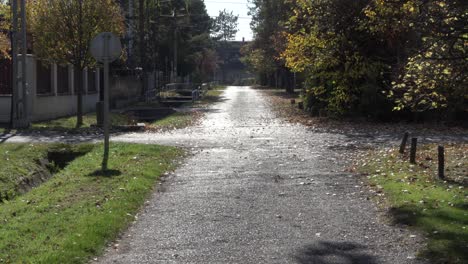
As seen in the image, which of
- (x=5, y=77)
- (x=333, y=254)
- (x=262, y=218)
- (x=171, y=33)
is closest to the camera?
(x=333, y=254)

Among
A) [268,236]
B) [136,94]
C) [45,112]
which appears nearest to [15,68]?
[45,112]

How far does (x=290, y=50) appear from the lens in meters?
22.8

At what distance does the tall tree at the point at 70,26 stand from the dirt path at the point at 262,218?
1019cm

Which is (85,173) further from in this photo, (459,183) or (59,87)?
(59,87)

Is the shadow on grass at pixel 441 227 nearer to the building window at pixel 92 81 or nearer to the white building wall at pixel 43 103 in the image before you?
the white building wall at pixel 43 103

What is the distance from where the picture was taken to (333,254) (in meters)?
7.05

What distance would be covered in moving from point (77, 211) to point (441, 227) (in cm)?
453

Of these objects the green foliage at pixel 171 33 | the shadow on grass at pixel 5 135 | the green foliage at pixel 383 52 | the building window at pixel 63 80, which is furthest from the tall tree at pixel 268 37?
the shadow on grass at pixel 5 135

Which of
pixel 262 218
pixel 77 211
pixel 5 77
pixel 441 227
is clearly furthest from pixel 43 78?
pixel 441 227

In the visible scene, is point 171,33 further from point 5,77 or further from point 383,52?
point 383,52

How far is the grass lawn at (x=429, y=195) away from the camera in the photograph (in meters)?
7.30

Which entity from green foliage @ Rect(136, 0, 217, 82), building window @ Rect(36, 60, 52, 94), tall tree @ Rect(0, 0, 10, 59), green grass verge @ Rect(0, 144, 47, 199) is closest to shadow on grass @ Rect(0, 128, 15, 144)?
green grass verge @ Rect(0, 144, 47, 199)

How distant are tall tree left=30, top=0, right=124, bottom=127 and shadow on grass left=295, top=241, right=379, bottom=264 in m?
18.5

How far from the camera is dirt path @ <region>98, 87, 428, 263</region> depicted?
279 inches
